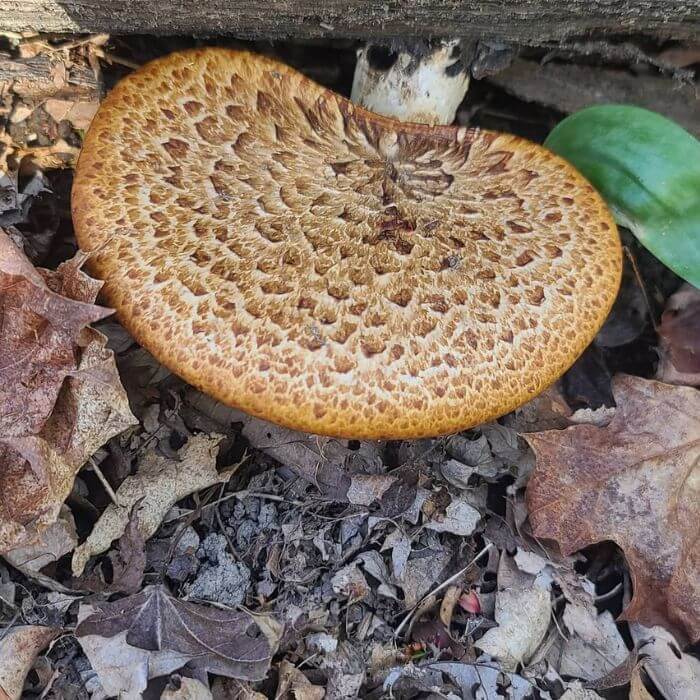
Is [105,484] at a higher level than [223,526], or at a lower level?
higher

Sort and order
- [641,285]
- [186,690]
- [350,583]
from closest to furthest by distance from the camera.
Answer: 1. [186,690]
2. [350,583]
3. [641,285]

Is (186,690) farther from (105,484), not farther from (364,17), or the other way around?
(364,17)

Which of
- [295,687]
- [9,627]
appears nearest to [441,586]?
[295,687]

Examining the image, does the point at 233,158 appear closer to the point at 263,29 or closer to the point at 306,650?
the point at 263,29

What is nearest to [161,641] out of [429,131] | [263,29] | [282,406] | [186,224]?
[282,406]

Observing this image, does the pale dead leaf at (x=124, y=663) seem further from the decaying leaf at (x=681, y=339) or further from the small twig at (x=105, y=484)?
the decaying leaf at (x=681, y=339)

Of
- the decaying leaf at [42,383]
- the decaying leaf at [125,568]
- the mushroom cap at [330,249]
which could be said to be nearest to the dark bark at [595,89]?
the mushroom cap at [330,249]

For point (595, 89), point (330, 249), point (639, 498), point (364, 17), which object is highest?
point (364, 17)
